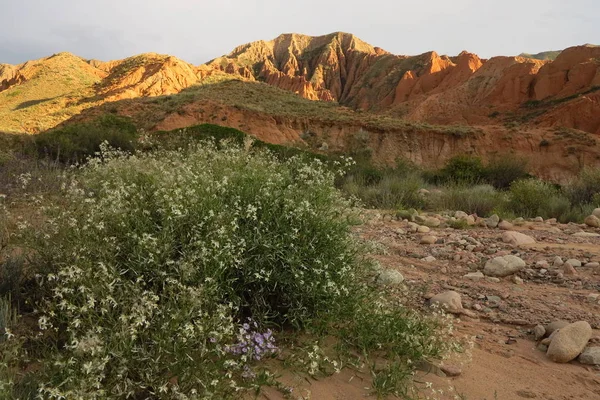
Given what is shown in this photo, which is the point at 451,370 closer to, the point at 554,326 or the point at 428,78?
the point at 554,326

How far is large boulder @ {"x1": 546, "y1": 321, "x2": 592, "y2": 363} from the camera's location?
3.21 metres

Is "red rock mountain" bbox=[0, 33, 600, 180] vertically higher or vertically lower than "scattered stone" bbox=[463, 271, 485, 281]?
higher

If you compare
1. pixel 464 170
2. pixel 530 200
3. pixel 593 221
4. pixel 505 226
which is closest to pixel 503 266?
pixel 505 226

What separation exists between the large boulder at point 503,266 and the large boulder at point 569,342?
57.0 inches

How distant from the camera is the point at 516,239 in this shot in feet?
20.6

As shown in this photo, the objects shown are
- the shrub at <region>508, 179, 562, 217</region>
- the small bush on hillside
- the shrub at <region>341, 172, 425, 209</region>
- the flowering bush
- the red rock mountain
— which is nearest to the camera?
the flowering bush

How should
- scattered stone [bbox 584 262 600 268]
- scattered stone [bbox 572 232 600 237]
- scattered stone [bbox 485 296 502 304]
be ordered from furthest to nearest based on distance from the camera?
scattered stone [bbox 572 232 600 237]
scattered stone [bbox 584 262 600 268]
scattered stone [bbox 485 296 502 304]

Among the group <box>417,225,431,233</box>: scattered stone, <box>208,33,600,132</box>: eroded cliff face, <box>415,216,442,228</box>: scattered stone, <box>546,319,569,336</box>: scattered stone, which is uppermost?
<box>208,33,600,132</box>: eroded cliff face

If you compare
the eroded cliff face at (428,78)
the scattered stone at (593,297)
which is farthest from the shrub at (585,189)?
the eroded cliff face at (428,78)

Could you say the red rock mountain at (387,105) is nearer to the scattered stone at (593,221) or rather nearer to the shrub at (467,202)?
the shrub at (467,202)

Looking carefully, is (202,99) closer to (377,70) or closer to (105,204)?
(105,204)

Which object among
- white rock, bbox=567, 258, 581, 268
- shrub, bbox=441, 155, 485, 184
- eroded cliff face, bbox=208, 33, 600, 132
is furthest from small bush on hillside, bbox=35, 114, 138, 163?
eroded cliff face, bbox=208, 33, 600, 132

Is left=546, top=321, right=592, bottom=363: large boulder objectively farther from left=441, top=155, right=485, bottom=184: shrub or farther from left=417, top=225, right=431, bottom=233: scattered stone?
left=441, top=155, right=485, bottom=184: shrub

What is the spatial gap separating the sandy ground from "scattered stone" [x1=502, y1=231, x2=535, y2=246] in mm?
134
